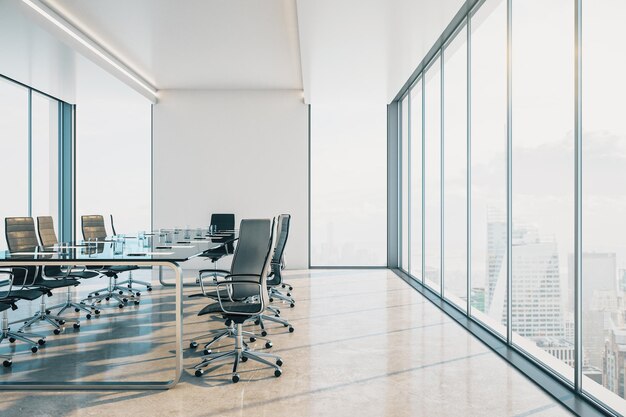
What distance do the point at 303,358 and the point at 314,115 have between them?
291 inches

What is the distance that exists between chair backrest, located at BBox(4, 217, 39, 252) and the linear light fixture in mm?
2496

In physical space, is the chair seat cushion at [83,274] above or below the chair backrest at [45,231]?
below

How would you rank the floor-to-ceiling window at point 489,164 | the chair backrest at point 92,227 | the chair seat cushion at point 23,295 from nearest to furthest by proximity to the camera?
the chair seat cushion at point 23,295
the floor-to-ceiling window at point 489,164
the chair backrest at point 92,227

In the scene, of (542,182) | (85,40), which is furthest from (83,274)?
(542,182)

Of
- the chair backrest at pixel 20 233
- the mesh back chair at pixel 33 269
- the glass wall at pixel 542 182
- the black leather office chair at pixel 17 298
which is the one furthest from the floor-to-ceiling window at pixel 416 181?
the black leather office chair at pixel 17 298

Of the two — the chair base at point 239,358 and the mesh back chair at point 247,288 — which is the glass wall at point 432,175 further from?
the chair base at point 239,358

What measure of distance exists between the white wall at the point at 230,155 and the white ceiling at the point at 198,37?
2.07 feet

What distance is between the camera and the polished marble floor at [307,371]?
352 cm

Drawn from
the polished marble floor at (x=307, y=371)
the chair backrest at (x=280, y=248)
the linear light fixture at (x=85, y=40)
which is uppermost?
the linear light fixture at (x=85, y=40)

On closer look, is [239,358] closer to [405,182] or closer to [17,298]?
[17,298]

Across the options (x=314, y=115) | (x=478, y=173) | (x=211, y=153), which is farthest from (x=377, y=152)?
(x=478, y=173)

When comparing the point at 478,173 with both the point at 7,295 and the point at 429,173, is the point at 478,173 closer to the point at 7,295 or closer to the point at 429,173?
the point at 429,173

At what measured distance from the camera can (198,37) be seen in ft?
25.2

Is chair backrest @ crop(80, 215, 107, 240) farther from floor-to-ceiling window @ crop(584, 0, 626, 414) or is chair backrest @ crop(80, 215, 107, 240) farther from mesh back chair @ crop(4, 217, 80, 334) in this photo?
floor-to-ceiling window @ crop(584, 0, 626, 414)
